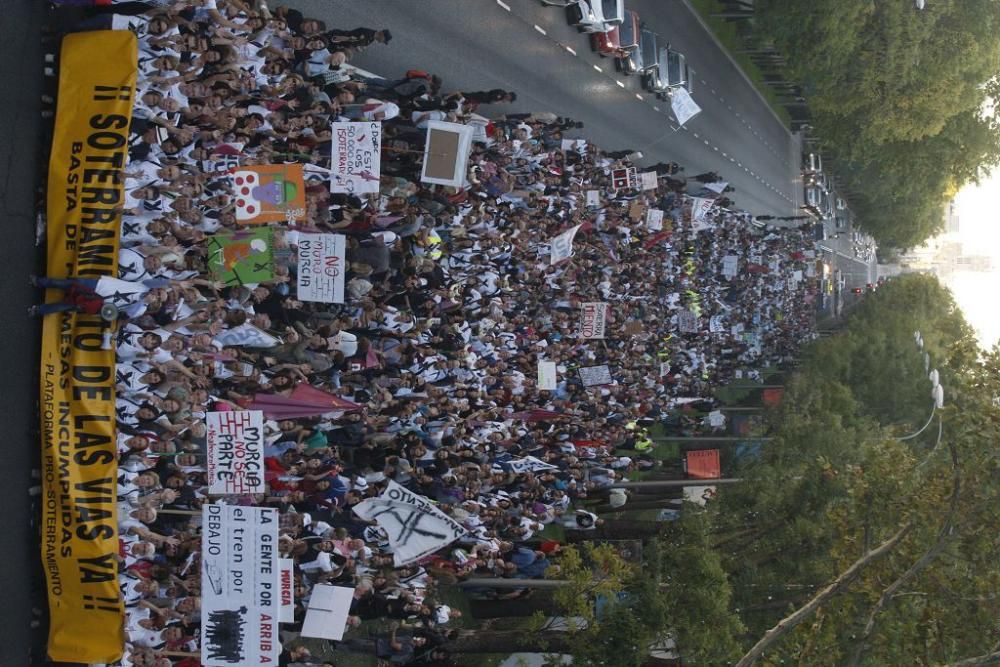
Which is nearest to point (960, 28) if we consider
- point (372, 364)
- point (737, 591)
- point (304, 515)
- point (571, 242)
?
point (571, 242)

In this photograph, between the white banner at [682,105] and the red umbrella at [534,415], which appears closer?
the red umbrella at [534,415]

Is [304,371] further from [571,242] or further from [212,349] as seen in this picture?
[571,242]

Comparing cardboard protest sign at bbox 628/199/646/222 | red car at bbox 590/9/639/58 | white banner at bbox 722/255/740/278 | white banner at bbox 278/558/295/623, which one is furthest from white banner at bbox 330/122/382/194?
white banner at bbox 722/255/740/278

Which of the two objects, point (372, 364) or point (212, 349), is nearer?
point (212, 349)

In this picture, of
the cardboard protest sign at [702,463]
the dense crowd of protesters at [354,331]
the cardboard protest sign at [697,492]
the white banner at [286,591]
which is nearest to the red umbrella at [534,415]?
the dense crowd of protesters at [354,331]

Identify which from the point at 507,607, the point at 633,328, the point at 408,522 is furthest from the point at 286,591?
the point at 633,328

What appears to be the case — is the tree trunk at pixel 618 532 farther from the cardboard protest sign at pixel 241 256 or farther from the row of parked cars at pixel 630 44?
the row of parked cars at pixel 630 44

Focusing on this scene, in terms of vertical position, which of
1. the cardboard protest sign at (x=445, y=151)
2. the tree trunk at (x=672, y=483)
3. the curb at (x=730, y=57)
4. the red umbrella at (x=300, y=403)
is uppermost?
the curb at (x=730, y=57)
